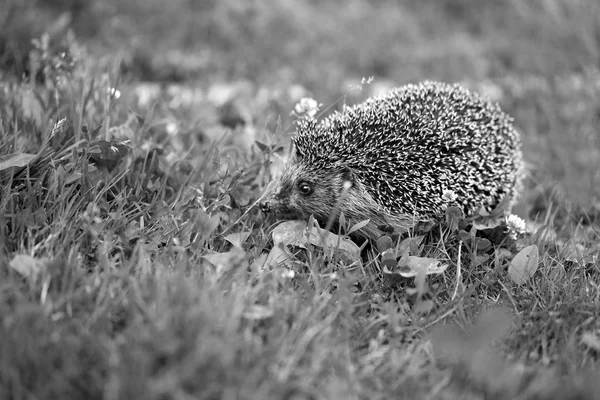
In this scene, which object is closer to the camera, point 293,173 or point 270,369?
point 270,369

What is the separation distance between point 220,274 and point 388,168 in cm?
169

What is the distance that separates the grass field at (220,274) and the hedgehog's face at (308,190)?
227 millimetres

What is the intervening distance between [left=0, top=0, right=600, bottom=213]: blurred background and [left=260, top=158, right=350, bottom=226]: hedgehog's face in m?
0.46

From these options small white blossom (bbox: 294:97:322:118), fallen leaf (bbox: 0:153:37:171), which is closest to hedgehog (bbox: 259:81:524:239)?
small white blossom (bbox: 294:97:322:118)

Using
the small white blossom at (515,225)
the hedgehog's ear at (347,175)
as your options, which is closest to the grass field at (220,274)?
the small white blossom at (515,225)

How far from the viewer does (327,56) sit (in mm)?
8875

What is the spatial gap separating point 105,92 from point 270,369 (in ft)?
10.9

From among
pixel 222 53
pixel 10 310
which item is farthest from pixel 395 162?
pixel 222 53

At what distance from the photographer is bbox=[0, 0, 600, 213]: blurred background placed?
612 cm

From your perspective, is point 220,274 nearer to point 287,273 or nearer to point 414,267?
point 287,273

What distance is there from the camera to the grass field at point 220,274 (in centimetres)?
277

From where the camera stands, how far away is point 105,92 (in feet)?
17.0

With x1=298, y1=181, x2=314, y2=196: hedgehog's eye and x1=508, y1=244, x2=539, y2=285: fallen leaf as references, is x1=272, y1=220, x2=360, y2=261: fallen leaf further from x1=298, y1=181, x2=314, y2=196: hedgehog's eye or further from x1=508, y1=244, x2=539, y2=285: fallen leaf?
x1=508, y1=244, x2=539, y2=285: fallen leaf

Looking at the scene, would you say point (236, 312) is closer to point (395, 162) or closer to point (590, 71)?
point (395, 162)
